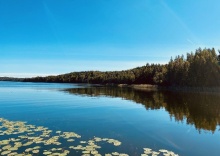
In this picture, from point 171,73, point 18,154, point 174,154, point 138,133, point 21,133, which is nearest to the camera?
point 18,154

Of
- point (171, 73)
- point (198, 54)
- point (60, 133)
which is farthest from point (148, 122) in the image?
point (171, 73)

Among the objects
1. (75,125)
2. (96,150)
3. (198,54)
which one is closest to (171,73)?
(198,54)

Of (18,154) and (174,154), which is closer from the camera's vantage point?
(18,154)

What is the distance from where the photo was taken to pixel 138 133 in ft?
69.7

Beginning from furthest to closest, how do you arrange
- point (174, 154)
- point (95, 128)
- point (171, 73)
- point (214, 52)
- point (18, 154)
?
1. point (171, 73)
2. point (214, 52)
3. point (95, 128)
4. point (174, 154)
5. point (18, 154)

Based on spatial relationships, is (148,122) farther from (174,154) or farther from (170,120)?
(174,154)

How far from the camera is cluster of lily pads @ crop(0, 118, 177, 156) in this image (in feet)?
47.9

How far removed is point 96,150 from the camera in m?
15.3

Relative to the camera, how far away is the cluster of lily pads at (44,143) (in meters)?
14.6

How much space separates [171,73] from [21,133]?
320 feet

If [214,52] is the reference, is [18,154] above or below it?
below

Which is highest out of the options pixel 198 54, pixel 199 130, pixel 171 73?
pixel 198 54

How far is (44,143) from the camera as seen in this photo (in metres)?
16.5

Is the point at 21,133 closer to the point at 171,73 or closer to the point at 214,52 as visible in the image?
the point at 214,52
